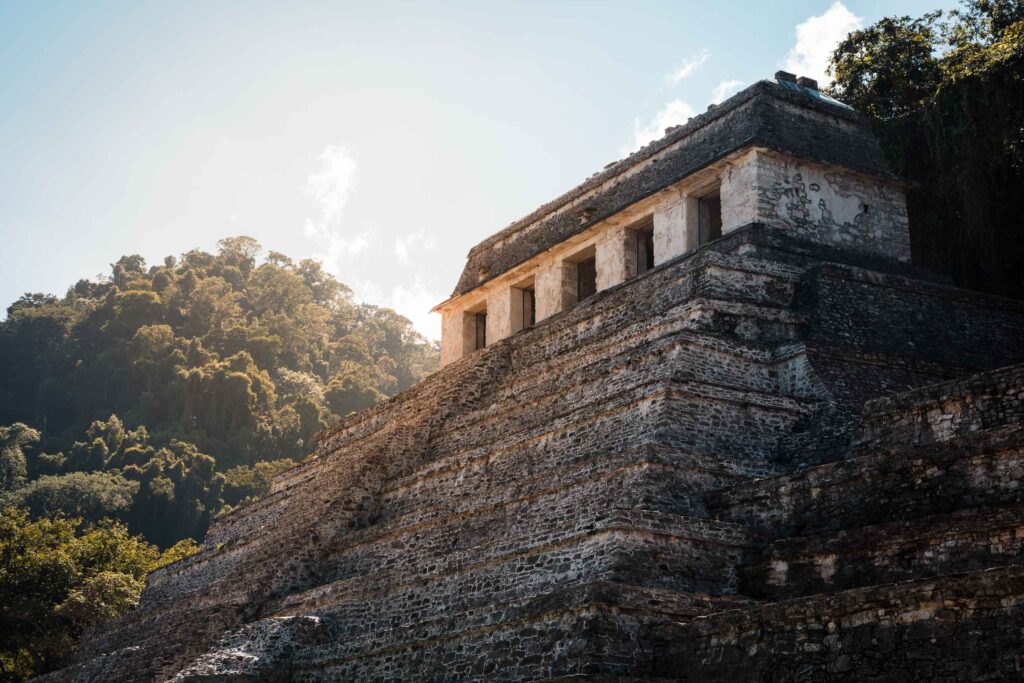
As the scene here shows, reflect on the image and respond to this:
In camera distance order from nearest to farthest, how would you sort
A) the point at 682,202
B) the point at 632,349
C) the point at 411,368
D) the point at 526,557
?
the point at 526,557 → the point at 632,349 → the point at 682,202 → the point at 411,368

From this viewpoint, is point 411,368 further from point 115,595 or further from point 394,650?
point 394,650

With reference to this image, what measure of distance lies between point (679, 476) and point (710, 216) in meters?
7.04

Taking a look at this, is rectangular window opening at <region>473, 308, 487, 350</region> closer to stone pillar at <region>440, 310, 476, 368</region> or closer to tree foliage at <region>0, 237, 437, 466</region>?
stone pillar at <region>440, 310, 476, 368</region>

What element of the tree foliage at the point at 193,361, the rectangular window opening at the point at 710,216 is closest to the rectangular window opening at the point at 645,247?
the rectangular window opening at the point at 710,216

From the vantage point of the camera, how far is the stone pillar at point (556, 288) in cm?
2066

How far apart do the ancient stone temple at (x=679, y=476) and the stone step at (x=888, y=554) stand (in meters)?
0.03

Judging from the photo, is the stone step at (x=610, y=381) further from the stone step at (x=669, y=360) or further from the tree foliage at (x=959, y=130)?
the tree foliage at (x=959, y=130)

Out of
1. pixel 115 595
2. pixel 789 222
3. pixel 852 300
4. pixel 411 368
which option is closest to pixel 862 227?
pixel 789 222

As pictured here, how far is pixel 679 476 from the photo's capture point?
41.6 feet

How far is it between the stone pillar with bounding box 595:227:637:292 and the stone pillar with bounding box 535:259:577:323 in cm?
92

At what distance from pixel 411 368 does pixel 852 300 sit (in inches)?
2331

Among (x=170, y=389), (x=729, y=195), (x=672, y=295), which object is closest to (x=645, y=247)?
(x=729, y=195)

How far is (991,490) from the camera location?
10.5m

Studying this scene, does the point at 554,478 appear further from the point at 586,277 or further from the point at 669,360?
the point at 586,277
